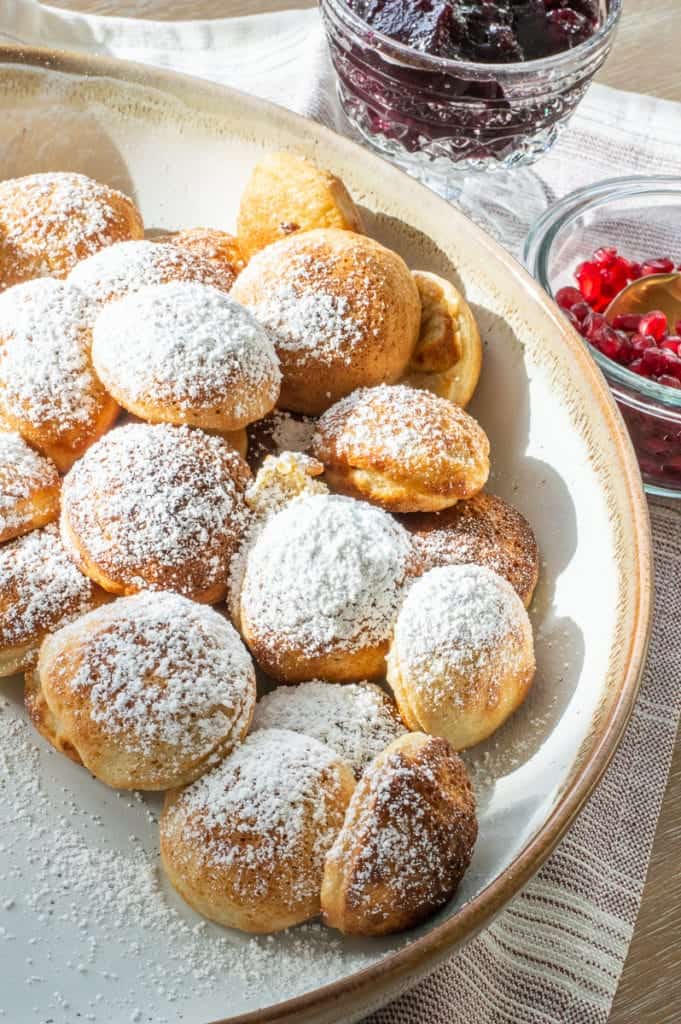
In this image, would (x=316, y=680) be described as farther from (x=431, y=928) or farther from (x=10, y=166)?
(x=10, y=166)

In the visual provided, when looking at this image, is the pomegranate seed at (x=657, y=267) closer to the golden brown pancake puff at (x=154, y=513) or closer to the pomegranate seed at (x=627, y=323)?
the pomegranate seed at (x=627, y=323)

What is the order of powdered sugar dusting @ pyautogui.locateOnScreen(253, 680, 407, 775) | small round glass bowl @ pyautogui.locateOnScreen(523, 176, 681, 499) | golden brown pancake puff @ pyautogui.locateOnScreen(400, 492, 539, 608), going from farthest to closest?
1. small round glass bowl @ pyautogui.locateOnScreen(523, 176, 681, 499)
2. golden brown pancake puff @ pyautogui.locateOnScreen(400, 492, 539, 608)
3. powdered sugar dusting @ pyautogui.locateOnScreen(253, 680, 407, 775)

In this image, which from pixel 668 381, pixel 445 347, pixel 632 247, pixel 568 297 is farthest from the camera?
pixel 632 247

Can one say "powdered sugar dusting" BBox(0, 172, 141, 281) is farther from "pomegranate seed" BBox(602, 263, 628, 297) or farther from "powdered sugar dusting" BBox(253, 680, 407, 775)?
"pomegranate seed" BBox(602, 263, 628, 297)

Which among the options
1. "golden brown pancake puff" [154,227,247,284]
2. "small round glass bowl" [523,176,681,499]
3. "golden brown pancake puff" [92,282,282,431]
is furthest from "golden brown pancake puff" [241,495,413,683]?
"small round glass bowl" [523,176,681,499]

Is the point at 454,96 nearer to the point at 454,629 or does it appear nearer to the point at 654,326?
the point at 654,326

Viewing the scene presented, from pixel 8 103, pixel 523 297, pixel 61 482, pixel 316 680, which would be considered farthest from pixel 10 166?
pixel 316 680

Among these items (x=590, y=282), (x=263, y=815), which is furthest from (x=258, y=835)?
(x=590, y=282)
